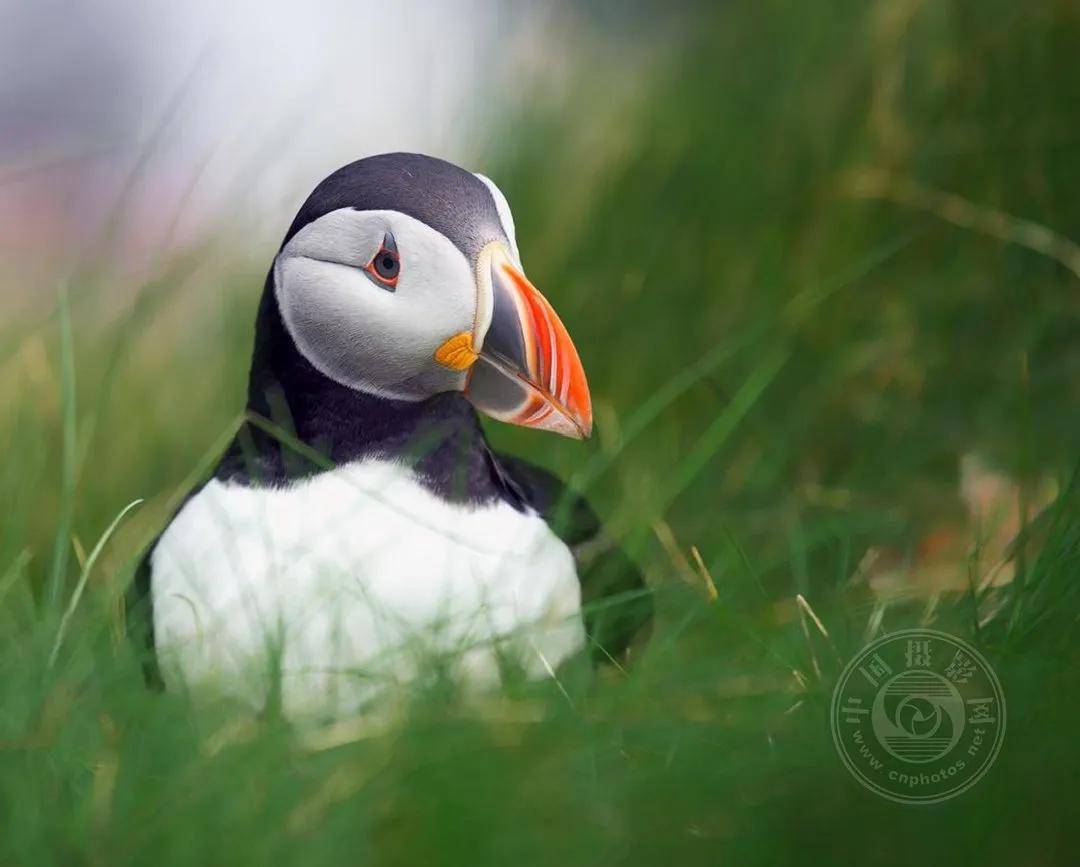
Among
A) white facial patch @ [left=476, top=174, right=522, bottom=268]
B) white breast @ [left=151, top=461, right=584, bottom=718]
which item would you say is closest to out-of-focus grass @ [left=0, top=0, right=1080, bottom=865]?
white breast @ [left=151, top=461, right=584, bottom=718]

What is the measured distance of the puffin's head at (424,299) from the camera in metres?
2.50

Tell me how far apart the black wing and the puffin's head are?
0.20m

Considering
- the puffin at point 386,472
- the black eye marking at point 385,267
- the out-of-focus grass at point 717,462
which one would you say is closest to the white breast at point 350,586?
the puffin at point 386,472

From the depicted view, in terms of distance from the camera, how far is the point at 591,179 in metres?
4.37

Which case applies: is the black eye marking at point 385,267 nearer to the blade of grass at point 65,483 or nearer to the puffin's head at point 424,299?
the puffin's head at point 424,299

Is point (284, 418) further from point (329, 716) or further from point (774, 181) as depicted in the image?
point (774, 181)

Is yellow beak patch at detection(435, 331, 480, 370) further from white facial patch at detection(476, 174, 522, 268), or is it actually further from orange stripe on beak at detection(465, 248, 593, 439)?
white facial patch at detection(476, 174, 522, 268)

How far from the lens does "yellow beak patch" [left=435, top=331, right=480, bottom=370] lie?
2.51m

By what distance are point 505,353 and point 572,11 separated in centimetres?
251

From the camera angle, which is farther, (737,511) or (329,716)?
(737,511)

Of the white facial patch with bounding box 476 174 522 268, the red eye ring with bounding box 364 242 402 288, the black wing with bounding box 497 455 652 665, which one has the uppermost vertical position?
the white facial patch with bounding box 476 174 522 268

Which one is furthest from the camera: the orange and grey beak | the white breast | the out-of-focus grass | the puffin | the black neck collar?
the black neck collar

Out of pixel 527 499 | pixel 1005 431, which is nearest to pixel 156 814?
pixel 527 499

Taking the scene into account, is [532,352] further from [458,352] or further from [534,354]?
[458,352]
